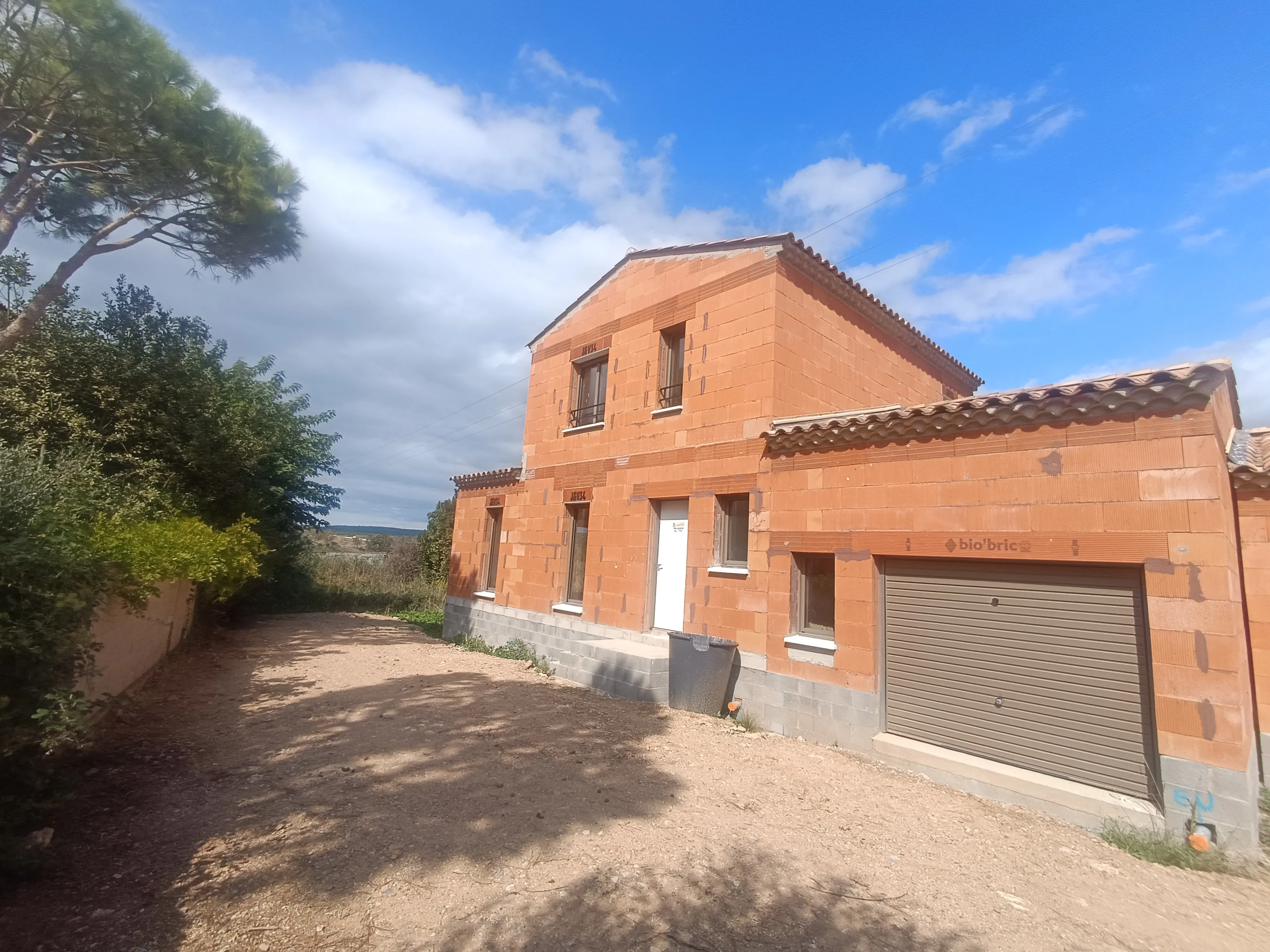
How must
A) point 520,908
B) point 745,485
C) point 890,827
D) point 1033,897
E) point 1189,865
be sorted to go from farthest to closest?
1. point 745,485
2. point 890,827
3. point 1189,865
4. point 1033,897
5. point 520,908

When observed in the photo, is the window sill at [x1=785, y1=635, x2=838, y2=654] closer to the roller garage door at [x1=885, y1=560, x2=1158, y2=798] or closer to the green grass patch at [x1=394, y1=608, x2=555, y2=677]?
the roller garage door at [x1=885, y1=560, x2=1158, y2=798]

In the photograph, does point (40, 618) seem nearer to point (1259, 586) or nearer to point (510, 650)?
point (510, 650)

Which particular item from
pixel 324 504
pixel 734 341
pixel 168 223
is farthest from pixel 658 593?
pixel 324 504

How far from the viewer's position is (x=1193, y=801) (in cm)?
479

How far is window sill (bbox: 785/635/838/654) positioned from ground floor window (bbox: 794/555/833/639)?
0.42 ft

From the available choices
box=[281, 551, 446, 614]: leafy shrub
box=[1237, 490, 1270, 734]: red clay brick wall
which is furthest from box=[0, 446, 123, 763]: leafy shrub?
box=[281, 551, 446, 614]: leafy shrub

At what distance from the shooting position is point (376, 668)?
10445 millimetres

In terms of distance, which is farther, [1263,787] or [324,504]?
[324,504]

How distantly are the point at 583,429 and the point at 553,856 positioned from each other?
8.35 metres

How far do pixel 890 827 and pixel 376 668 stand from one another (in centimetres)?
841

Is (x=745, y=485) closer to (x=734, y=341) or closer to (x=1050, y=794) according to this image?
(x=734, y=341)

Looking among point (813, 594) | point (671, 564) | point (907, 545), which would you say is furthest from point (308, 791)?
point (907, 545)

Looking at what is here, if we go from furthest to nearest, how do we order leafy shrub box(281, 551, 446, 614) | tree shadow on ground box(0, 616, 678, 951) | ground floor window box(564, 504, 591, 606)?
leafy shrub box(281, 551, 446, 614)
ground floor window box(564, 504, 591, 606)
tree shadow on ground box(0, 616, 678, 951)

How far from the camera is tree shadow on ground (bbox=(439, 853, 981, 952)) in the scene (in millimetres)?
3330
